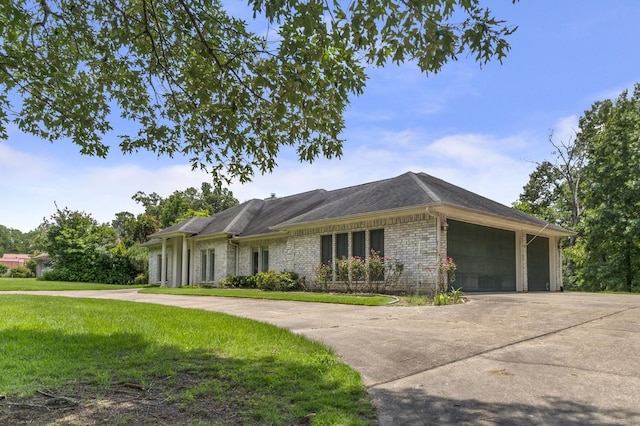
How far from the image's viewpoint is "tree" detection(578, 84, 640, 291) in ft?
79.3

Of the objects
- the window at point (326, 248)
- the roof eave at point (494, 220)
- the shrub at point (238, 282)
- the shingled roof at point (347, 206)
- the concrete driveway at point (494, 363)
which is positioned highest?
the shingled roof at point (347, 206)

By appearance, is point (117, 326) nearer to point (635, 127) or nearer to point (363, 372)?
point (363, 372)

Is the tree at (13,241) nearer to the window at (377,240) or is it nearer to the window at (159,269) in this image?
the window at (159,269)

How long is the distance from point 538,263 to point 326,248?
937 cm

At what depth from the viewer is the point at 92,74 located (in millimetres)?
6809

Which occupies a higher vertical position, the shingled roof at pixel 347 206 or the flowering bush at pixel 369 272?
the shingled roof at pixel 347 206

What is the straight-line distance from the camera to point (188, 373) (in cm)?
439

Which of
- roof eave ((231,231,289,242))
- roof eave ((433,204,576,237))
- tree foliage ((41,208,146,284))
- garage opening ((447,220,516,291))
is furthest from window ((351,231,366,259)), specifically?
tree foliage ((41,208,146,284))

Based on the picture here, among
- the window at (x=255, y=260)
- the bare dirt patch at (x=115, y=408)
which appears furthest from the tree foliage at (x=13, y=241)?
the bare dirt patch at (x=115, y=408)

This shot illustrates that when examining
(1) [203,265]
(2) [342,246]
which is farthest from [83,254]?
(2) [342,246]

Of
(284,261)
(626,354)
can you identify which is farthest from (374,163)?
(626,354)

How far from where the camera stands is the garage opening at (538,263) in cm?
1886

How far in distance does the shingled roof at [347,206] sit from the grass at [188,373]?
→ 9406mm

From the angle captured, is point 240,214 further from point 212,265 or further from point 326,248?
point 326,248
